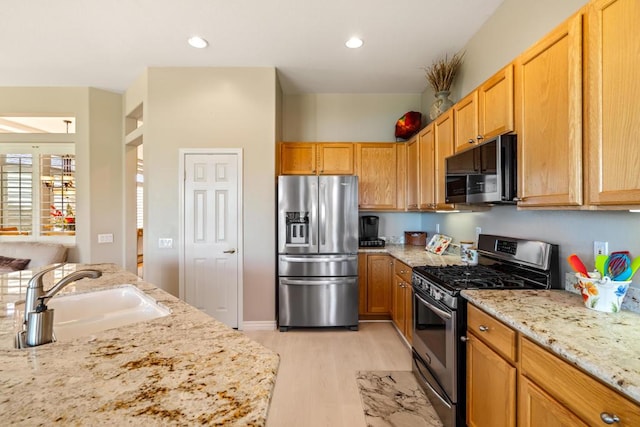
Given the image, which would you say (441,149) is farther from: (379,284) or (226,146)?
(226,146)

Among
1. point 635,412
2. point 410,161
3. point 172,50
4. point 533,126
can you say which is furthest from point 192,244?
point 635,412

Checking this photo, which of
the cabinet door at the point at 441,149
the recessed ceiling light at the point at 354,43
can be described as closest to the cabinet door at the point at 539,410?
the cabinet door at the point at 441,149

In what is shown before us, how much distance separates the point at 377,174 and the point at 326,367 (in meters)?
2.32

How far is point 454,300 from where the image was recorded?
5.69 feet

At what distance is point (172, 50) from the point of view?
3.06m

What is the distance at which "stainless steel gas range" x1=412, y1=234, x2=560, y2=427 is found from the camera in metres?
1.73

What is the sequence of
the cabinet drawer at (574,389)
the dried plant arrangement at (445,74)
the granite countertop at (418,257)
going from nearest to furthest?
the cabinet drawer at (574,389), the granite countertop at (418,257), the dried plant arrangement at (445,74)

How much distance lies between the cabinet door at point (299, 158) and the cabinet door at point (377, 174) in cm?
60

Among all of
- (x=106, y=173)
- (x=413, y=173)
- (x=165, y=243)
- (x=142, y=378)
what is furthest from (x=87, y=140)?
(x=142, y=378)

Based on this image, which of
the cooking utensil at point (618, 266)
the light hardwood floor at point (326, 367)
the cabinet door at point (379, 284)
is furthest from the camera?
the cabinet door at point (379, 284)

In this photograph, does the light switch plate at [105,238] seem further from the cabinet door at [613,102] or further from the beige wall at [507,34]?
the cabinet door at [613,102]

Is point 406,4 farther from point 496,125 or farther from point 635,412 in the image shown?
point 635,412

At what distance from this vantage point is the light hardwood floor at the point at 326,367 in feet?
6.66

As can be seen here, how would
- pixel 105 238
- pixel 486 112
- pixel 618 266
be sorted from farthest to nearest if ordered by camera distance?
pixel 105 238
pixel 486 112
pixel 618 266
